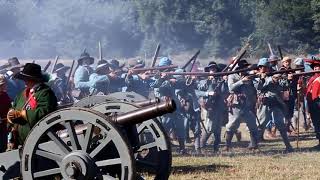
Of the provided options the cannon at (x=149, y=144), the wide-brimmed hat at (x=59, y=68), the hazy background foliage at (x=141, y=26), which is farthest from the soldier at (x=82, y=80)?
the hazy background foliage at (x=141, y=26)

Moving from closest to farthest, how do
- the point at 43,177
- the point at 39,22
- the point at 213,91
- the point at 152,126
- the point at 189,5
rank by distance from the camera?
1. the point at 43,177
2. the point at 152,126
3. the point at 213,91
4. the point at 39,22
5. the point at 189,5

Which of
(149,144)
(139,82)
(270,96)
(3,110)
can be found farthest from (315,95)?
(3,110)

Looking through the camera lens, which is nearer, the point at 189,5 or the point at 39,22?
the point at 39,22

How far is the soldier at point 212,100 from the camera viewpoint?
1135cm

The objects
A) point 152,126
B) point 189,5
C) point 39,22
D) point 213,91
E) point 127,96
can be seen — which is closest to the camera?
point 152,126

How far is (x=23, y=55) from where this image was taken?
1494 inches

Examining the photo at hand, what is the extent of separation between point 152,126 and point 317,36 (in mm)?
22429

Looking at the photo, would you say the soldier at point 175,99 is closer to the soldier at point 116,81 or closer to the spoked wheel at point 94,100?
the soldier at point 116,81

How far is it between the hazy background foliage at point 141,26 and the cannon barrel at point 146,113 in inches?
953

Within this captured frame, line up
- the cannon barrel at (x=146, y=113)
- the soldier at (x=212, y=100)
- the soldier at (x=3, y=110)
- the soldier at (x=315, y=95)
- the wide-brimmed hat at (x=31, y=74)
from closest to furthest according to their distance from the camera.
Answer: the cannon barrel at (x=146, y=113) < the wide-brimmed hat at (x=31, y=74) < the soldier at (x=3, y=110) < the soldier at (x=315, y=95) < the soldier at (x=212, y=100)

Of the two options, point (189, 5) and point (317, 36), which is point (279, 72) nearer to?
point (317, 36)

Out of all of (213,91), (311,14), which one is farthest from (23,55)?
(213,91)

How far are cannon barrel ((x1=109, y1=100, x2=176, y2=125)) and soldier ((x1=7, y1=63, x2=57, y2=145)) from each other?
2.18ft

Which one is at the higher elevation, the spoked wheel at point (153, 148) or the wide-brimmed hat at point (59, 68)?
the wide-brimmed hat at point (59, 68)
